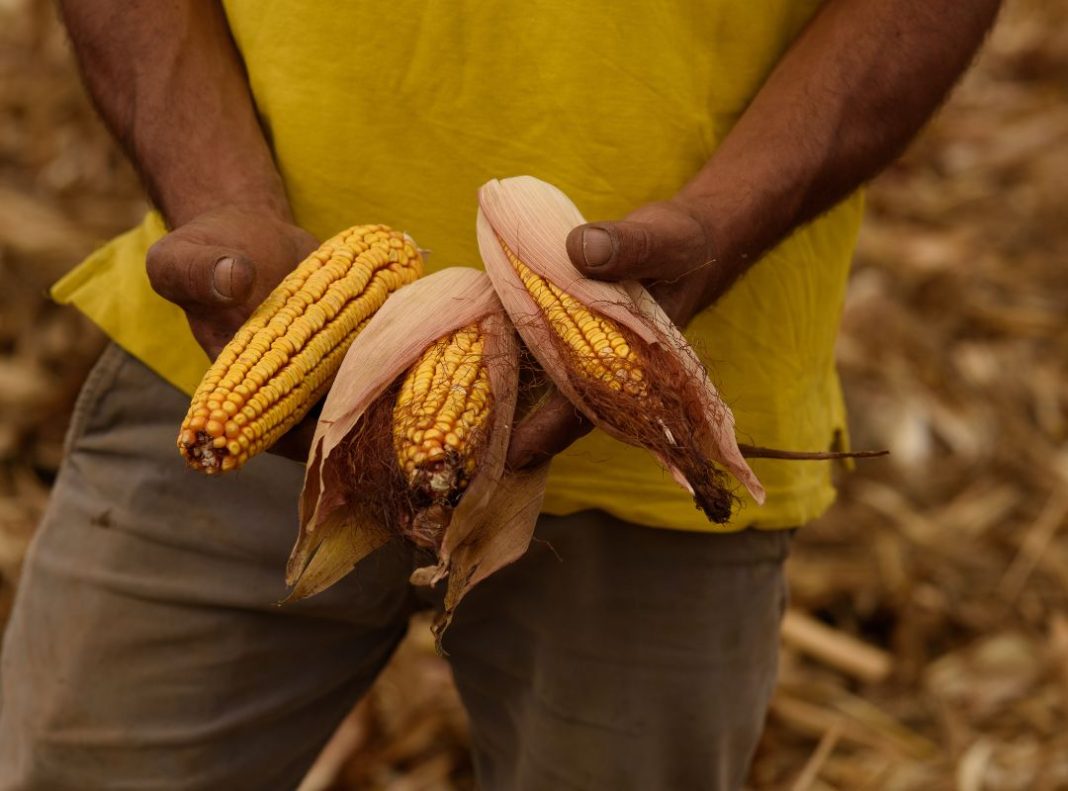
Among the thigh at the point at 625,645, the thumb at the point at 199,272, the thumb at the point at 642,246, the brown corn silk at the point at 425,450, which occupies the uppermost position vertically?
the thumb at the point at 642,246

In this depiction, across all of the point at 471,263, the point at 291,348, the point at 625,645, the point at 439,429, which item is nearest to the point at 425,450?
the point at 439,429

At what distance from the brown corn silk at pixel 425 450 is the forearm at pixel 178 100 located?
9.3 inches

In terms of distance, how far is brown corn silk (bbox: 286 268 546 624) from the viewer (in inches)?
44.3

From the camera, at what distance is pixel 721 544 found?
1.52 m

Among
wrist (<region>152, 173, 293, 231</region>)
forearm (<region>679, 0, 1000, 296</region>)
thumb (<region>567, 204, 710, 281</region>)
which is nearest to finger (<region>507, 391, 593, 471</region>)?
thumb (<region>567, 204, 710, 281</region>)

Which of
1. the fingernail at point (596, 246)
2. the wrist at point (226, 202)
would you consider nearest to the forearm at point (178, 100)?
the wrist at point (226, 202)

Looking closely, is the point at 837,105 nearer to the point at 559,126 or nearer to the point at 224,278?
the point at 559,126

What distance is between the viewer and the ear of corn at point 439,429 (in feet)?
3.63

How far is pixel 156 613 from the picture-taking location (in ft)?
5.03

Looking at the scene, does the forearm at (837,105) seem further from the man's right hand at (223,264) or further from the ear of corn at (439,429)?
the man's right hand at (223,264)

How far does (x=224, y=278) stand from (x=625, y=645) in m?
0.65

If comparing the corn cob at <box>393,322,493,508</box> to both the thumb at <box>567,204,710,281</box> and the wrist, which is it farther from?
the wrist

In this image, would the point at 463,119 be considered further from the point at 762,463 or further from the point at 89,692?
the point at 89,692

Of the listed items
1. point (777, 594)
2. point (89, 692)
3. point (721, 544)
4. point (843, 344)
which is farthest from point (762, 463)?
point (843, 344)
